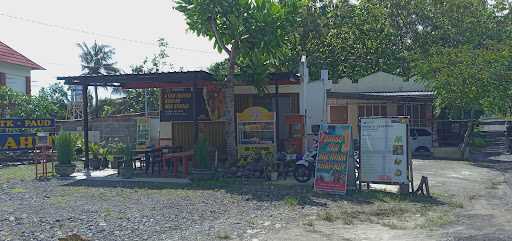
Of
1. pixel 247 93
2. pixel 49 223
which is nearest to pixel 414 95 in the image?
pixel 247 93

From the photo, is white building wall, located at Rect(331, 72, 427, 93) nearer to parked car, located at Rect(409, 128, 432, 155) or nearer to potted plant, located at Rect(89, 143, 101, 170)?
parked car, located at Rect(409, 128, 432, 155)

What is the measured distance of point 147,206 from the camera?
11.8 m

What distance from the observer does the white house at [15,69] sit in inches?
1312

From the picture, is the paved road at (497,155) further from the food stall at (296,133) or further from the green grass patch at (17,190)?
the green grass patch at (17,190)

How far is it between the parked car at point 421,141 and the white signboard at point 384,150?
42.9ft

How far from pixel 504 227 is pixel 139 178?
11065mm

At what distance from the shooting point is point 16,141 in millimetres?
22859

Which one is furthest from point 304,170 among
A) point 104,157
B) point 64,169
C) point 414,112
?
point 414,112

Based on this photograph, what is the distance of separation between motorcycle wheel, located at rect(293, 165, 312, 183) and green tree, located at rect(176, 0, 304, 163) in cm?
272

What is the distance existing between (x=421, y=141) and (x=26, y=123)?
1834 centimetres

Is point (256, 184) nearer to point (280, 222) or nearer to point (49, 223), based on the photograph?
point (280, 222)

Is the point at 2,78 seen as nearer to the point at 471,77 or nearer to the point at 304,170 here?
the point at 304,170

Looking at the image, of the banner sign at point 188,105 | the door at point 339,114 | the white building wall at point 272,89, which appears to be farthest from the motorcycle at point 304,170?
the door at point 339,114

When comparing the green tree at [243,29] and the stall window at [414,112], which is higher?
the green tree at [243,29]
